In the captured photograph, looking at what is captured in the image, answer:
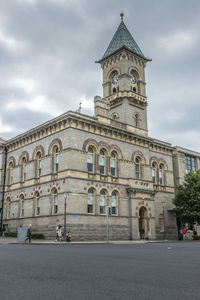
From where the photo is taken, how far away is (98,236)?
31.3 m

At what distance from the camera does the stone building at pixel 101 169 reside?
3120cm

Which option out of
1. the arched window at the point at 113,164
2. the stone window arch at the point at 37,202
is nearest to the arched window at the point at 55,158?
the stone window arch at the point at 37,202

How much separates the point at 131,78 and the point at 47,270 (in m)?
38.7

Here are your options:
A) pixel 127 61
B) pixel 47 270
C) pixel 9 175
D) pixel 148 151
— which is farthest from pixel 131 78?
pixel 47 270

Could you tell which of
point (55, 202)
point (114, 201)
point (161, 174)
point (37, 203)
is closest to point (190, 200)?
point (161, 174)

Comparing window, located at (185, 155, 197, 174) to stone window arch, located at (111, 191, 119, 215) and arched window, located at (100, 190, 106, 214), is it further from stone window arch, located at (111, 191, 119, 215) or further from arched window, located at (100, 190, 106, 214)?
arched window, located at (100, 190, 106, 214)

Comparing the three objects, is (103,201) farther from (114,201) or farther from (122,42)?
(122,42)

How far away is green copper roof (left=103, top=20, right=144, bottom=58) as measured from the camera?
45.6 meters

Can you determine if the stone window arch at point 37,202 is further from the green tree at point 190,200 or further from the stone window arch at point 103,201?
the green tree at point 190,200

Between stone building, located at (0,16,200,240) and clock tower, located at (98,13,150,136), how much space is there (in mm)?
144

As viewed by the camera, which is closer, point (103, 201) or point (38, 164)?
point (103, 201)

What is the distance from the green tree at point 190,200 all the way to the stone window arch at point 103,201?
11453mm

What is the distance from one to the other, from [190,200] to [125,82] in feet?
59.6

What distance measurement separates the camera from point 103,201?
33.3m
